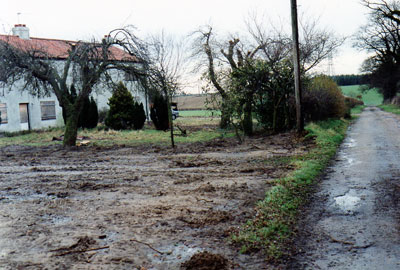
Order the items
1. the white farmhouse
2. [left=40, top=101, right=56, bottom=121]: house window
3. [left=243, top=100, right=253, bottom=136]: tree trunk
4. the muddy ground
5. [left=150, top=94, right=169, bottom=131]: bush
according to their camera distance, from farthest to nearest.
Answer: [left=40, top=101, right=56, bottom=121]: house window → the white farmhouse → [left=150, top=94, right=169, bottom=131]: bush → [left=243, top=100, right=253, bottom=136]: tree trunk → the muddy ground

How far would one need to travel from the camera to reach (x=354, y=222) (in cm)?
580

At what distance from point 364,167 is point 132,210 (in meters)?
6.58

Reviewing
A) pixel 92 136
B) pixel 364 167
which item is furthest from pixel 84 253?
pixel 92 136

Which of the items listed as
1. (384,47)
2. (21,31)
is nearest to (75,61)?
(21,31)

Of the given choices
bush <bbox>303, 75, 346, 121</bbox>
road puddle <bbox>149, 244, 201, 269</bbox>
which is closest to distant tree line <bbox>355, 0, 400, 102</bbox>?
bush <bbox>303, 75, 346, 121</bbox>

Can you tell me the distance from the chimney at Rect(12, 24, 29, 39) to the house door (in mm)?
6557

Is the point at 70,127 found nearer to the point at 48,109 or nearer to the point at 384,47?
the point at 48,109

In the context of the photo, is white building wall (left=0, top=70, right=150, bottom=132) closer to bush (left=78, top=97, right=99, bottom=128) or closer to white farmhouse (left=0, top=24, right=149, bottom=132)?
white farmhouse (left=0, top=24, right=149, bottom=132)

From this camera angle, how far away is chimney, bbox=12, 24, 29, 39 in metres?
32.1

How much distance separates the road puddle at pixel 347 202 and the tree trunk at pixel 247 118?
12.4 metres

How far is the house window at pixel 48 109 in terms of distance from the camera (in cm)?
3100

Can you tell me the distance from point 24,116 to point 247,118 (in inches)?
726

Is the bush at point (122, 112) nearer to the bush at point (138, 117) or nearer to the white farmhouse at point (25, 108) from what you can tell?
the bush at point (138, 117)

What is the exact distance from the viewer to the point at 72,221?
602cm
